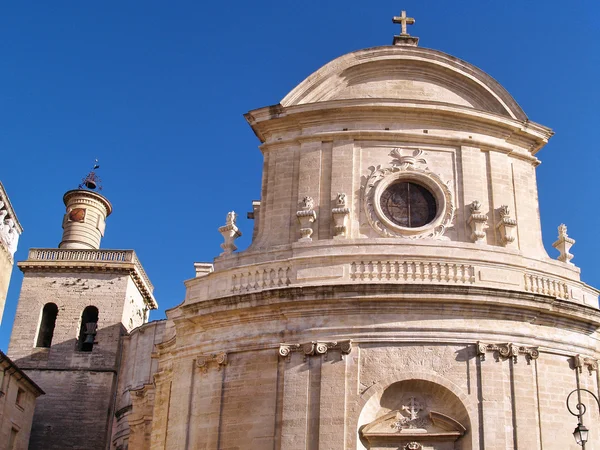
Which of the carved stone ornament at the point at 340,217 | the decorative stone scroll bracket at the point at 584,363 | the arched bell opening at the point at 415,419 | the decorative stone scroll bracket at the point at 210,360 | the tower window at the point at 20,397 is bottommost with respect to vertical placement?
the arched bell opening at the point at 415,419

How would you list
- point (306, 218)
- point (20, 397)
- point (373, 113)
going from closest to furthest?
1. point (306, 218)
2. point (373, 113)
3. point (20, 397)

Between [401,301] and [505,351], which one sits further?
[401,301]

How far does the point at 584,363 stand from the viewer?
16.8 m

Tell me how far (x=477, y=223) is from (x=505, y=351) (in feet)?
9.92

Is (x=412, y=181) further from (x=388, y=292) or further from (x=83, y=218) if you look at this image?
(x=83, y=218)

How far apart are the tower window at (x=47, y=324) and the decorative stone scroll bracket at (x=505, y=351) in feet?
72.8

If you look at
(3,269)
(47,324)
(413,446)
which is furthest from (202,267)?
(47,324)

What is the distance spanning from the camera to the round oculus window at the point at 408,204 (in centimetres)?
1797

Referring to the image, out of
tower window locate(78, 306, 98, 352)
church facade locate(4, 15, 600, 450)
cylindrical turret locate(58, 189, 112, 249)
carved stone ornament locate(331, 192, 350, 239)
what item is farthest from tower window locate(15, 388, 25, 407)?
carved stone ornament locate(331, 192, 350, 239)

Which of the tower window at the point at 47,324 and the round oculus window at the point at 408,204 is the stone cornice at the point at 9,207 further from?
the round oculus window at the point at 408,204

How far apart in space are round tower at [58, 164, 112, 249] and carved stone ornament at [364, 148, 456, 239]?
68.5ft

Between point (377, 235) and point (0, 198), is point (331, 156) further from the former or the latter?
point (0, 198)

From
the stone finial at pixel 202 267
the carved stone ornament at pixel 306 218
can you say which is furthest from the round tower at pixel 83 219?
the carved stone ornament at pixel 306 218

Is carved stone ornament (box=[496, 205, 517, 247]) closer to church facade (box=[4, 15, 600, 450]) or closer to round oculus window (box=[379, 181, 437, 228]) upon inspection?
church facade (box=[4, 15, 600, 450])
